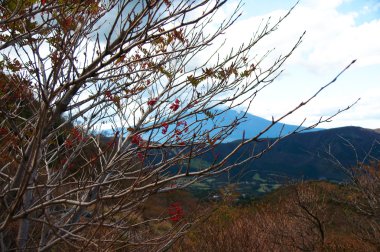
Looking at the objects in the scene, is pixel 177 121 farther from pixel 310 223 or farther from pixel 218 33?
pixel 310 223

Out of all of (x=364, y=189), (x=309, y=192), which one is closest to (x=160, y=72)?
(x=364, y=189)

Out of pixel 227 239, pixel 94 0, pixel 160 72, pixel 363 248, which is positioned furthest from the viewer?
pixel 363 248

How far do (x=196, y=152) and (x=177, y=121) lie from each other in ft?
4.76

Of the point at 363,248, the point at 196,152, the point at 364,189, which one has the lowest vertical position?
the point at 363,248

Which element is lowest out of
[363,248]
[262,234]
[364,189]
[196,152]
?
[363,248]

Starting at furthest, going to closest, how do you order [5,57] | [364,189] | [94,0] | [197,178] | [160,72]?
[364,189]
[160,72]
[5,57]
[94,0]
[197,178]

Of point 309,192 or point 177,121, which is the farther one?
point 309,192

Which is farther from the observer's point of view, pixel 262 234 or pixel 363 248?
pixel 363 248

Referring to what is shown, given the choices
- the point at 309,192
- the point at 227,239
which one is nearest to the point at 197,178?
the point at 227,239

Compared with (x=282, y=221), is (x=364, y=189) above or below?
above

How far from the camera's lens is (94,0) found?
3984mm

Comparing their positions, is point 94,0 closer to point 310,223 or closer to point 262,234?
point 262,234

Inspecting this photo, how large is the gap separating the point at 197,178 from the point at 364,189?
7009mm

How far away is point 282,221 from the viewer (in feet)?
56.2
